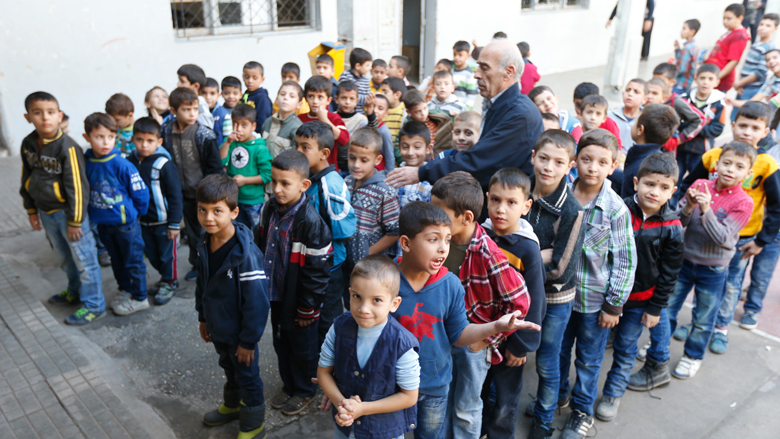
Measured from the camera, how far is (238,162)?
4.50 meters

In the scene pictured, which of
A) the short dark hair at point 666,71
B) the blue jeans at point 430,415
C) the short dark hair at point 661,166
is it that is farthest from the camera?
the short dark hair at point 666,71

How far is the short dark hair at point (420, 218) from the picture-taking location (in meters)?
2.38

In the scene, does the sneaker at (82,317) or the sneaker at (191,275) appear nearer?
the sneaker at (82,317)

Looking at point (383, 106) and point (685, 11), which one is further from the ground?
point (685, 11)

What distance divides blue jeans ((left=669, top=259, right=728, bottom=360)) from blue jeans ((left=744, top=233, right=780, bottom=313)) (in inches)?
31.2

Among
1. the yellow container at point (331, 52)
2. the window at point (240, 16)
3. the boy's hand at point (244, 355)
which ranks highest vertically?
the window at point (240, 16)

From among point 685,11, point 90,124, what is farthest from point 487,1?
point 90,124

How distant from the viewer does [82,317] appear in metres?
4.21

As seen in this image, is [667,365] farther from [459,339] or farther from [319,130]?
[319,130]

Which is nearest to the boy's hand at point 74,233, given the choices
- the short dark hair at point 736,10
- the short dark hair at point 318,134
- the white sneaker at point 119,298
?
the white sneaker at point 119,298

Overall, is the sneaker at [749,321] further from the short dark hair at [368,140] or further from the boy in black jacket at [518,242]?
the short dark hair at [368,140]

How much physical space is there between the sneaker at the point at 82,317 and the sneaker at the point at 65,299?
0.79 feet

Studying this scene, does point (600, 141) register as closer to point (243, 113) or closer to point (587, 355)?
point (587, 355)

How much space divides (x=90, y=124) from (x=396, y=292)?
284cm
